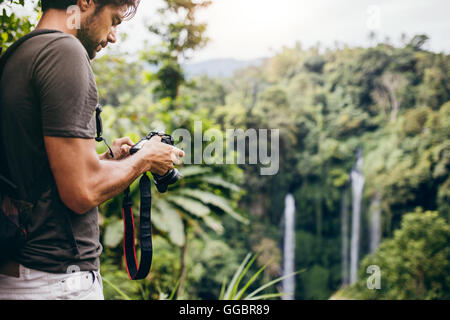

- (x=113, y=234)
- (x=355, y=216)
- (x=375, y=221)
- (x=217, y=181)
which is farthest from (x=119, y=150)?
(x=355, y=216)

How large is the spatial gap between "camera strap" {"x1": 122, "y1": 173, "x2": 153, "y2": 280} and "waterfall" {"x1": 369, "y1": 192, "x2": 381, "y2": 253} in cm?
1825

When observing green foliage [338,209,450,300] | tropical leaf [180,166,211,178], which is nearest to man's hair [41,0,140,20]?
tropical leaf [180,166,211,178]

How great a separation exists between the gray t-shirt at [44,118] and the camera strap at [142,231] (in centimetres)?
24

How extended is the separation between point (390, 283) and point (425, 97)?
1152 centimetres

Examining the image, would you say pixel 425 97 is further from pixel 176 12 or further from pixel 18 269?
pixel 18 269

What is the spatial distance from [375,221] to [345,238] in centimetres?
250

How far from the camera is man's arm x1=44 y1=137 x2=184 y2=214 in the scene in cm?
87

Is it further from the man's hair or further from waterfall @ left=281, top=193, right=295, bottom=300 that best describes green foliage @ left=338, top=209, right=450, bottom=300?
the man's hair

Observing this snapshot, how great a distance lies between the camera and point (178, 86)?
963cm

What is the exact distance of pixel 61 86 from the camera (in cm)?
84

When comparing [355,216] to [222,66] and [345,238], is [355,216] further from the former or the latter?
[222,66]

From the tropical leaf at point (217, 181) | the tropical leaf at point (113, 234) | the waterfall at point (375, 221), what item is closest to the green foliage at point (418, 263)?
the tropical leaf at point (217, 181)
